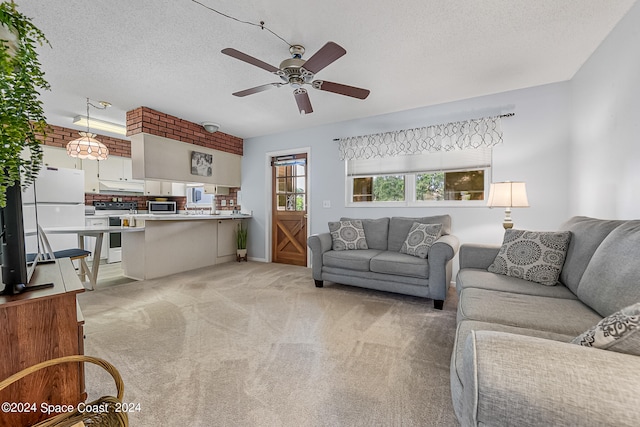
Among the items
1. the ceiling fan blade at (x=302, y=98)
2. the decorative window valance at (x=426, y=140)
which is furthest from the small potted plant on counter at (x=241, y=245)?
the ceiling fan blade at (x=302, y=98)

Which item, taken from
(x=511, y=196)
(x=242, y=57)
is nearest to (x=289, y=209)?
(x=242, y=57)

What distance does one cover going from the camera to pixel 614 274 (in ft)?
4.21

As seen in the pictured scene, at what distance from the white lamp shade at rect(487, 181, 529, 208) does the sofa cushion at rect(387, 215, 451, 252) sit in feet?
2.18

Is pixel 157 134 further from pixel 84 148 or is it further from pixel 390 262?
pixel 390 262

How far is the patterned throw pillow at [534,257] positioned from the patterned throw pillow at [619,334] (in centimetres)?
139

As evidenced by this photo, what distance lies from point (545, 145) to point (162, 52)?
4.10 meters

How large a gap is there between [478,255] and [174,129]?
4373 millimetres

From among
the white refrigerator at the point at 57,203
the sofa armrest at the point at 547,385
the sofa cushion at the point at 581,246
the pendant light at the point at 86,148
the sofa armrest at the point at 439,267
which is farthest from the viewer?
the white refrigerator at the point at 57,203

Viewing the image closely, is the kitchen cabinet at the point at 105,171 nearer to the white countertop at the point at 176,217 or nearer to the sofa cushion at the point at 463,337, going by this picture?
the white countertop at the point at 176,217

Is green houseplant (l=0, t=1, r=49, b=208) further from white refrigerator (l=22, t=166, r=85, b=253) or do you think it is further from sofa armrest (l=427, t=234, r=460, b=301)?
white refrigerator (l=22, t=166, r=85, b=253)

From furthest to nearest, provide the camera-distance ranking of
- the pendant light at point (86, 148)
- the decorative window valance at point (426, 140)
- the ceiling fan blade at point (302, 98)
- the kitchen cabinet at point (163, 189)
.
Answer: the kitchen cabinet at point (163, 189), the pendant light at point (86, 148), the decorative window valance at point (426, 140), the ceiling fan blade at point (302, 98)

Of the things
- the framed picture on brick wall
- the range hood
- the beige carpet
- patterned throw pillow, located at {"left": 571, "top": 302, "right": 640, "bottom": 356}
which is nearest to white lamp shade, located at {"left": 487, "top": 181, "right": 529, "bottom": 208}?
the beige carpet

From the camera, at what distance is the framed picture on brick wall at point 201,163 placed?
14.7ft

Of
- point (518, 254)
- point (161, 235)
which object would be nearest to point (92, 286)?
point (161, 235)
